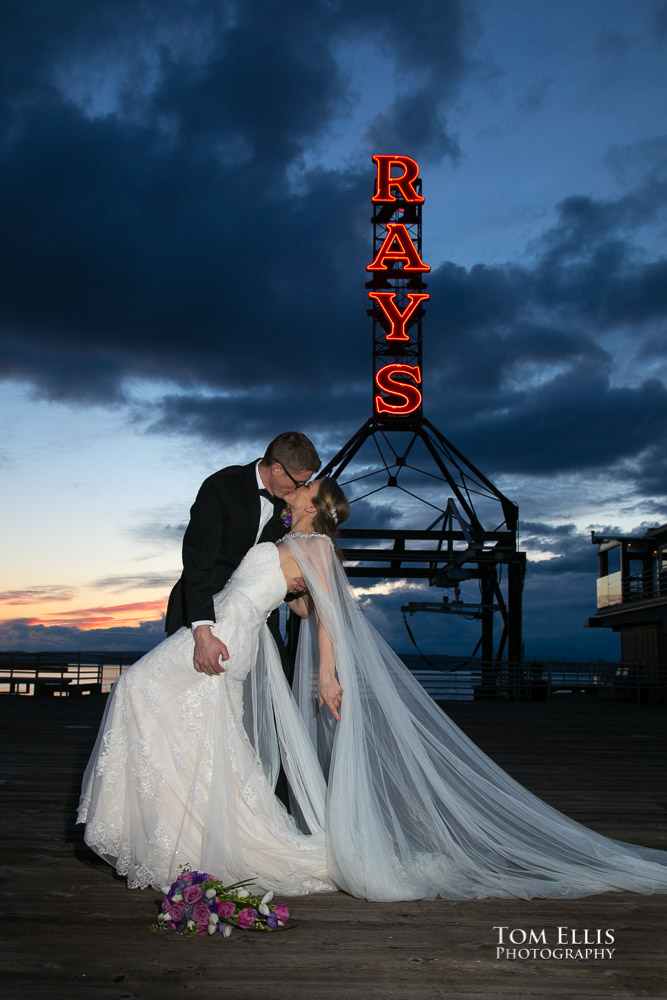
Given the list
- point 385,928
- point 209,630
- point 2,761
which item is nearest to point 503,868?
point 385,928

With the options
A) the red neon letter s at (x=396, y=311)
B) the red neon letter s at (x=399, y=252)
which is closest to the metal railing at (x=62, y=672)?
the red neon letter s at (x=396, y=311)

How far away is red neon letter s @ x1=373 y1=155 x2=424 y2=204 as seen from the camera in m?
26.9

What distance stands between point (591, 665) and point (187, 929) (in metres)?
25.6

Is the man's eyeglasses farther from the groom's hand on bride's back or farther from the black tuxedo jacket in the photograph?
the groom's hand on bride's back

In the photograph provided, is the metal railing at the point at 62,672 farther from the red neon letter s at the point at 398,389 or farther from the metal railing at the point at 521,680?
the red neon letter s at the point at 398,389

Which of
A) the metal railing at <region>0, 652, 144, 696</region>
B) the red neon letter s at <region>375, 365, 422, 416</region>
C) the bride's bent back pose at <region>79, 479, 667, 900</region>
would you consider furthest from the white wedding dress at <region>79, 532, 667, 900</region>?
the red neon letter s at <region>375, 365, 422, 416</region>

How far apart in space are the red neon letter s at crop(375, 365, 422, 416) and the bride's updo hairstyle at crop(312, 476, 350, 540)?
21170mm

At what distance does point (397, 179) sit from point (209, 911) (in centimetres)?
2695

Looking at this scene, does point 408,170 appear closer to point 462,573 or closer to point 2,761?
point 462,573

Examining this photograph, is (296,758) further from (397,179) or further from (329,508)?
(397,179)

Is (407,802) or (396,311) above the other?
(396,311)

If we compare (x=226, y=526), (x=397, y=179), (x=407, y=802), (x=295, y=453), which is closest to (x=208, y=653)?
(x=226, y=526)

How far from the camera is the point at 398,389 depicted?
83.6ft

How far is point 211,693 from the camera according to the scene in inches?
153
